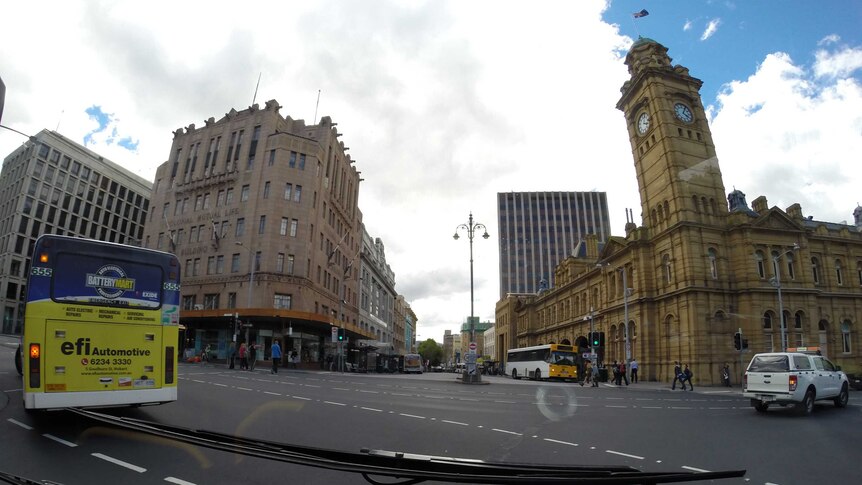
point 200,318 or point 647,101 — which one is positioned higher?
point 647,101

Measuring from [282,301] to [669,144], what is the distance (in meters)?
39.6

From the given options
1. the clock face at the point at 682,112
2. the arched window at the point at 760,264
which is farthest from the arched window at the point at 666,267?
the clock face at the point at 682,112

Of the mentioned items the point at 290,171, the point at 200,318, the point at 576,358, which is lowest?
the point at 576,358

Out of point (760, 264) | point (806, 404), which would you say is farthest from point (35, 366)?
point (760, 264)

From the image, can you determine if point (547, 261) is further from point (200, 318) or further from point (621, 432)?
point (621, 432)

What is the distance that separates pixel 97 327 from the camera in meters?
8.24

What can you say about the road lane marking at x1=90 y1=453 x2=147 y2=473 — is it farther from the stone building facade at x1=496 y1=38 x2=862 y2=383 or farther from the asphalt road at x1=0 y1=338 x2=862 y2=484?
the stone building facade at x1=496 y1=38 x2=862 y2=383

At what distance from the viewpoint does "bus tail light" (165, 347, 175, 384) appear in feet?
29.6

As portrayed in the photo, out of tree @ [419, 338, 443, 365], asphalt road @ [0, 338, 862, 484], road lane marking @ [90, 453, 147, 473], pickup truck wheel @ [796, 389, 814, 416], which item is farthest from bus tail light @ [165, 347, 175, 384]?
tree @ [419, 338, 443, 365]

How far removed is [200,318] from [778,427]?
46.9m

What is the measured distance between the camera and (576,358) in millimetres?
41625

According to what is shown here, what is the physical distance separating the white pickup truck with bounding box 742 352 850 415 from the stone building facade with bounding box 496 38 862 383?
22.5 meters

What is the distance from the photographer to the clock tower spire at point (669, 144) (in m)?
41.8

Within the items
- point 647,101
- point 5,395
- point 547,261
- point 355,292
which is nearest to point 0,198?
point 355,292
